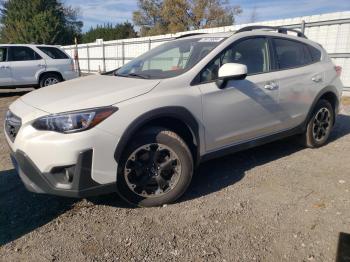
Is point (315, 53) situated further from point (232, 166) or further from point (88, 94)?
point (88, 94)

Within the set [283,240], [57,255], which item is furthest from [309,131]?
[57,255]

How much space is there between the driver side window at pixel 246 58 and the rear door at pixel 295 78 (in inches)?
8.6

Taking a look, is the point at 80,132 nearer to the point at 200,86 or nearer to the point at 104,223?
the point at 104,223

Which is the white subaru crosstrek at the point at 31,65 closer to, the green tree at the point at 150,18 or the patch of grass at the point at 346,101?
the patch of grass at the point at 346,101

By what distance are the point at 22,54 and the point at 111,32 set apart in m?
45.1

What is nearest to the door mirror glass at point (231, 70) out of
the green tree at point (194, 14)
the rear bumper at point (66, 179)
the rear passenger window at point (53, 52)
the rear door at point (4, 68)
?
the rear bumper at point (66, 179)

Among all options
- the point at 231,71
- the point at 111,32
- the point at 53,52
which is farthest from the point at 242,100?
the point at 111,32

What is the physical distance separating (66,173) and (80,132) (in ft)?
1.24

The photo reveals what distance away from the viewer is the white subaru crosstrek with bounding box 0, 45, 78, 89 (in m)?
10.9

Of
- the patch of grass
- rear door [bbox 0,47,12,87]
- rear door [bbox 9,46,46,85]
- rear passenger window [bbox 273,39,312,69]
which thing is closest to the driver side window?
rear passenger window [bbox 273,39,312,69]

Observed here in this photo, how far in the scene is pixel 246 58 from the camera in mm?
4016

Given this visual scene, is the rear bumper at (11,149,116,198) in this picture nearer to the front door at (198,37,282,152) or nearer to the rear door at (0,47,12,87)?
the front door at (198,37,282,152)

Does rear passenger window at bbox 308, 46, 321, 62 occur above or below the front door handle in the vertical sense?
above

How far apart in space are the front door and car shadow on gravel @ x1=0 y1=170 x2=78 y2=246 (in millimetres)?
1643
